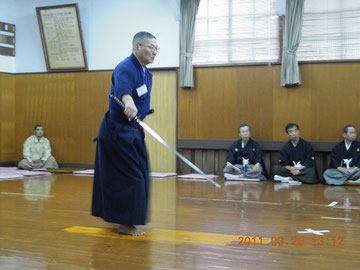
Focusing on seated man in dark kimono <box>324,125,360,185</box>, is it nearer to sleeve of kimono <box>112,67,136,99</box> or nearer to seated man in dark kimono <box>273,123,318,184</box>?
seated man in dark kimono <box>273,123,318,184</box>

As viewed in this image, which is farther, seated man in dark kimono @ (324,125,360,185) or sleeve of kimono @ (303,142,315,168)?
sleeve of kimono @ (303,142,315,168)

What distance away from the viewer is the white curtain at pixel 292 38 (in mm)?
6711

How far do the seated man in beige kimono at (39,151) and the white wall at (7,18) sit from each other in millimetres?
1430

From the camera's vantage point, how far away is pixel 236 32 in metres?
7.18

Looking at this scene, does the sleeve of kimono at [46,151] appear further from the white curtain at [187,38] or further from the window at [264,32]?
the window at [264,32]

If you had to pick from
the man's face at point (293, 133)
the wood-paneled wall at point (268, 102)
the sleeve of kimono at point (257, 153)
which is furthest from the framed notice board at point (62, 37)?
the man's face at point (293, 133)

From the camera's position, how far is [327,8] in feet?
21.9

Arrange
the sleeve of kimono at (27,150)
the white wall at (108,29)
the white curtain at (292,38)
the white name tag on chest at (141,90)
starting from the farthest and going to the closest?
1. the sleeve of kimono at (27,150)
2. the white wall at (108,29)
3. the white curtain at (292,38)
4. the white name tag on chest at (141,90)

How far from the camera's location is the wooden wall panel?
8711 millimetres

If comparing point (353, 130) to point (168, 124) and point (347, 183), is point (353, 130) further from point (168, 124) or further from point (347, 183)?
point (168, 124)

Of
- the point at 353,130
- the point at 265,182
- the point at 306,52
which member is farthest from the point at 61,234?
the point at 306,52

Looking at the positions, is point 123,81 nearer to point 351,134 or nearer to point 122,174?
point 122,174

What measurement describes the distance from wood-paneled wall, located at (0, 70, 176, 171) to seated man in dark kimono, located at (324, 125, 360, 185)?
2.66 m

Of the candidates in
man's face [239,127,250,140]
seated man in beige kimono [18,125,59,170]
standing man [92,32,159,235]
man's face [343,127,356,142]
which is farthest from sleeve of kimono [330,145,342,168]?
seated man in beige kimono [18,125,59,170]
